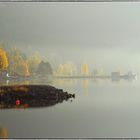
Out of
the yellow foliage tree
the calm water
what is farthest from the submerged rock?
the yellow foliage tree

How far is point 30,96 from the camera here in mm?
3777

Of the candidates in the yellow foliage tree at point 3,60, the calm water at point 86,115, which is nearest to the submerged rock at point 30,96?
the calm water at point 86,115

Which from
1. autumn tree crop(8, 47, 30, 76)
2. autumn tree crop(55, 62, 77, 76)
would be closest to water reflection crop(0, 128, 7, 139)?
autumn tree crop(8, 47, 30, 76)

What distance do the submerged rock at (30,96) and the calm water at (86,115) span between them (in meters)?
0.03

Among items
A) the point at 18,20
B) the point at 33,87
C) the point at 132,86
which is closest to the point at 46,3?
the point at 18,20

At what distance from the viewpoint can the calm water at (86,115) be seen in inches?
147

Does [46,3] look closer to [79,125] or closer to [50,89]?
[50,89]

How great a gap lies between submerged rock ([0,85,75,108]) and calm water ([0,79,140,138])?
0.11 feet

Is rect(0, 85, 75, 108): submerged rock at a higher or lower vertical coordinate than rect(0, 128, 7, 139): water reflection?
higher

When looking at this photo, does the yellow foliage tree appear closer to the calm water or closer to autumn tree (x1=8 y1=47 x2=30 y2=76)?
autumn tree (x1=8 y1=47 x2=30 y2=76)

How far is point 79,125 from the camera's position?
3.77m

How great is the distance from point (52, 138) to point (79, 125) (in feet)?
0.65

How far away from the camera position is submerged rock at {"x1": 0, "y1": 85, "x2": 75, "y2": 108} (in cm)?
376

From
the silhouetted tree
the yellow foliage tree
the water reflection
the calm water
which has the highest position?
the yellow foliage tree
